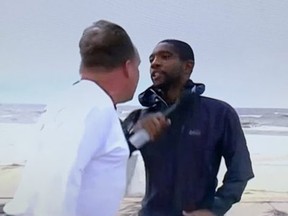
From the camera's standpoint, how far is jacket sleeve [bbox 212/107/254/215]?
156cm

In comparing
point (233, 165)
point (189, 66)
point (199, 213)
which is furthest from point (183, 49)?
point (199, 213)

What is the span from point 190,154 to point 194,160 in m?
0.02

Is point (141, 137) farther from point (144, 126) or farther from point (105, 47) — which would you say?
point (105, 47)

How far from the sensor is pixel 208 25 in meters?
1.74

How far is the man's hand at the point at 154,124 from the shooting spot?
156cm

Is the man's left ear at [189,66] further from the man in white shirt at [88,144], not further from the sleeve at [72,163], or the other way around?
the sleeve at [72,163]

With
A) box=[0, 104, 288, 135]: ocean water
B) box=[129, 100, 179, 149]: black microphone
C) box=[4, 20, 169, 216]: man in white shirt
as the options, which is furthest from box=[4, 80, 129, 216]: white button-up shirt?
box=[0, 104, 288, 135]: ocean water

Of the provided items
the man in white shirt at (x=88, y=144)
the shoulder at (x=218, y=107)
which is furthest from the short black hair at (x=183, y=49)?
the man in white shirt at (x=88, y=144)

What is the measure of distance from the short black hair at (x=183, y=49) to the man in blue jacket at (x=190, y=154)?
0.17 ft

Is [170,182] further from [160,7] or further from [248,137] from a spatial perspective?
[160,7]

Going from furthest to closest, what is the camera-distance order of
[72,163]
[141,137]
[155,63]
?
[155,63]
[141,137]
[72,163]

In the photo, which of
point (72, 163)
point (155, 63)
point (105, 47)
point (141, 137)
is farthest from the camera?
point (155, 63)

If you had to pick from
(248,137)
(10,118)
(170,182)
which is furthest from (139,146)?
(10,118)

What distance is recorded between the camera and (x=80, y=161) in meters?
1.11
